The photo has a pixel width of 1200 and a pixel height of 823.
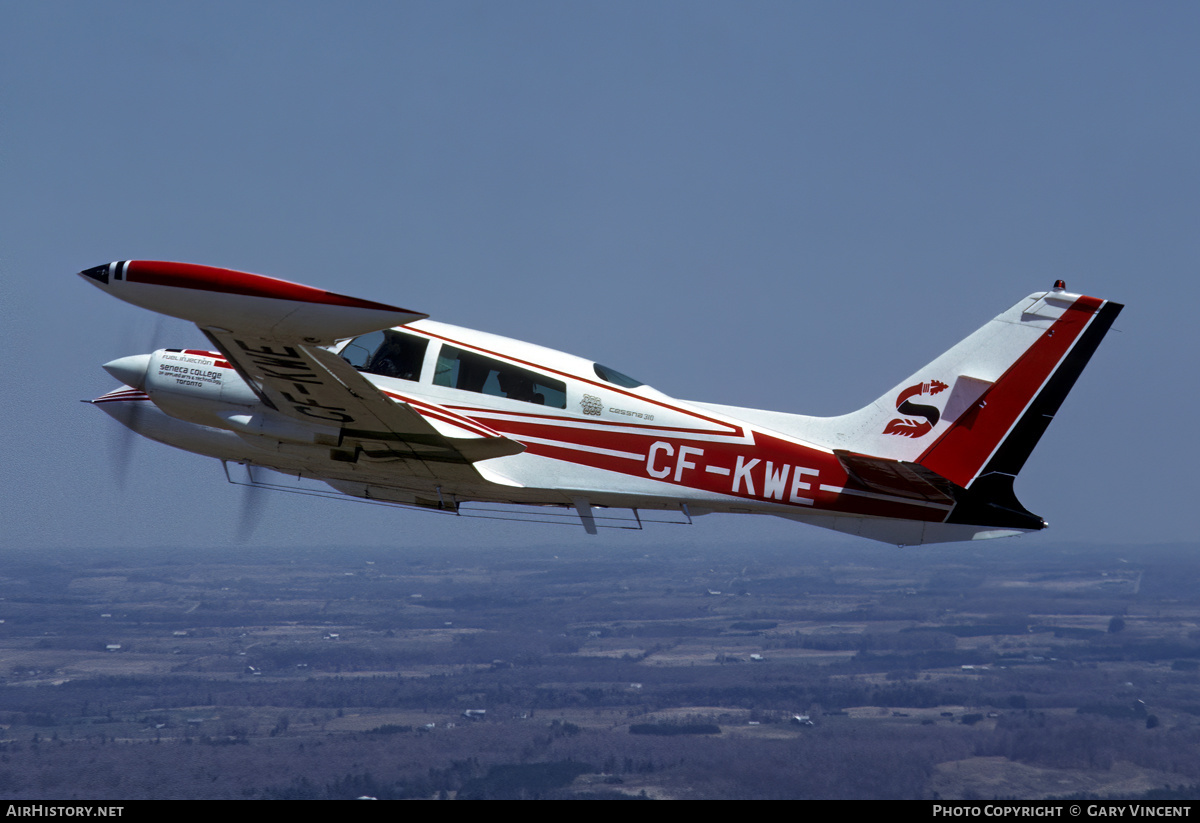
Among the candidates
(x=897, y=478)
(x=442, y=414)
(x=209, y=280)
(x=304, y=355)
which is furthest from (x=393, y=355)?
(x=897, y=478)

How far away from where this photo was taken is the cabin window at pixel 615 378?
55.8 feet

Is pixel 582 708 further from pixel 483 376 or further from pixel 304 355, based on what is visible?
pixel 304 355

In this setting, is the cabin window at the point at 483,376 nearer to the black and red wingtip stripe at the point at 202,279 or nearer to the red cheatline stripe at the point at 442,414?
the red cheatline stripe at the point at 442,414

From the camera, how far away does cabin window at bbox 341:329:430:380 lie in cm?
1658

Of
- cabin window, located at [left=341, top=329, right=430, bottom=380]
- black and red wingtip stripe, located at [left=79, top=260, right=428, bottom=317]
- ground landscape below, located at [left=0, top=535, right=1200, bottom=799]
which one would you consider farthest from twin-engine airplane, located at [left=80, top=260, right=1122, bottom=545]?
ground landscape below, located at [left=0, top=535, right=1200, bottom=799]

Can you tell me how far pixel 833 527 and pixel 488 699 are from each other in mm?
130493

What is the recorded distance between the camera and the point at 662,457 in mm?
16703

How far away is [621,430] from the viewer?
16719 mm

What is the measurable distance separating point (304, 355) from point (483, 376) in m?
3.25

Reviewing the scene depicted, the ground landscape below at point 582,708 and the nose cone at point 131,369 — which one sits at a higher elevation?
the nose cone at point 131,369

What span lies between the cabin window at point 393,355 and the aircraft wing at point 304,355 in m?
0.48

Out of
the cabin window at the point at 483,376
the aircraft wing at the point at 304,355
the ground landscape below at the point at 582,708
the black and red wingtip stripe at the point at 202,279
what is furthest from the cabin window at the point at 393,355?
the ground landscape below at the point at 582,708

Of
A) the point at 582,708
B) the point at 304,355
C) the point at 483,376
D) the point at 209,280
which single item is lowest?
the point at 582,708

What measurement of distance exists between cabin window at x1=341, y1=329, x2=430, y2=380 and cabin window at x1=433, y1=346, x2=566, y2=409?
0.34 m
